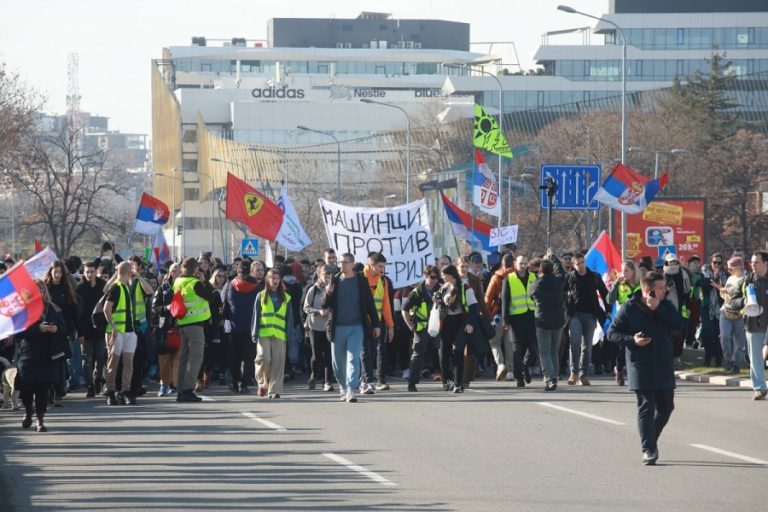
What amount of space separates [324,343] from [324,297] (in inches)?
81.3

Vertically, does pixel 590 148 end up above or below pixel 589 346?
above

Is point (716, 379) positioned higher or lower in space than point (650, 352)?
lower

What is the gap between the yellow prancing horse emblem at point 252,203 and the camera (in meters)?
32.4

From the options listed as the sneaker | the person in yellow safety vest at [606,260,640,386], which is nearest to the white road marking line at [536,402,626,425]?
the person in yellow safety vest at [606,260,640,386]

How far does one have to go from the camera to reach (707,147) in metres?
83.5

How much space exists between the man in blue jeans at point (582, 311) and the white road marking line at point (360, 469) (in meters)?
8.11

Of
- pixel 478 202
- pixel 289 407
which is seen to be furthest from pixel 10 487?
pixel 478 202

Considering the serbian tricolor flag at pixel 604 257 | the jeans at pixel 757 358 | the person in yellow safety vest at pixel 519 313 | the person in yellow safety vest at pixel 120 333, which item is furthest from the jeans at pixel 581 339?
the person in yellow safety vest at pixel 120 333

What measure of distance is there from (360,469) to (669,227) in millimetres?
27939

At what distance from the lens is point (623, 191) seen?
32.6 meters

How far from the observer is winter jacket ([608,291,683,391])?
12648 mm

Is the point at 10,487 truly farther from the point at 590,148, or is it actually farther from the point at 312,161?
the point at 312,161

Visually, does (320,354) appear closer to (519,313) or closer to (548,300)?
(519,313)

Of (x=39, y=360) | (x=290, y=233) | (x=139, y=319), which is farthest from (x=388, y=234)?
(x=290, y=233)
